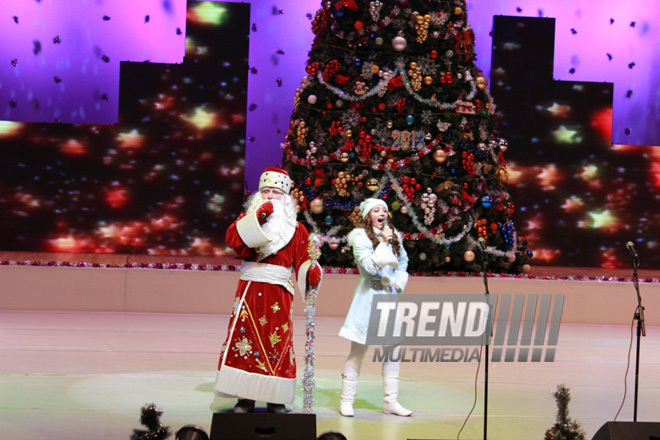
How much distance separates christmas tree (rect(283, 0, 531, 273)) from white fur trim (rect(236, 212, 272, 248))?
3.71 meters

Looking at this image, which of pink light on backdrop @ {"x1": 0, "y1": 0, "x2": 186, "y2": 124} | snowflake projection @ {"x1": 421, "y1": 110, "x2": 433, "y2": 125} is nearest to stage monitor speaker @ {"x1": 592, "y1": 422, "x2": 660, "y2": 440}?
snowflake projection @ {"x1": 421, "y1": 110, "x2": 433, "y2": 125}

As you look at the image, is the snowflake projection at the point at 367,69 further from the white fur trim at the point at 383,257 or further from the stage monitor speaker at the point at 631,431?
the stage monitor speaker at the point at 631,431

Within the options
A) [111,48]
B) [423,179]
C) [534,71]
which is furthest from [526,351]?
[111,48]

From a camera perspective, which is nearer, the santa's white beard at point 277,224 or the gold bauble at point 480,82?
the santa's white beard at point 277,224

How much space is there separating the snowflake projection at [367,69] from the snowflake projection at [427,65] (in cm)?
50

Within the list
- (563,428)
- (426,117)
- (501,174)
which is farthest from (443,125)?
(563,428)

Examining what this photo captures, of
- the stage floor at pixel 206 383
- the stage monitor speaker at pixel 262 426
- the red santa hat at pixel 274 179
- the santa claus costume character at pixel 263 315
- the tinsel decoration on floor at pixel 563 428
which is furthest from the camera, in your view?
the red santa hat at pixel 274 179

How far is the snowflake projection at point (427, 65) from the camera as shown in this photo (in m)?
8.73

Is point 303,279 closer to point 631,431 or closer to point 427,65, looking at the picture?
point 631,431

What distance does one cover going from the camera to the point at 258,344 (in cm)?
490

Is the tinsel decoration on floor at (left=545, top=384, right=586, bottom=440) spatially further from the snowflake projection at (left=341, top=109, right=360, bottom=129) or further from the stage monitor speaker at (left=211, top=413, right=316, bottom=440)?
the snowflake projection at (left=341, top=109, right=360, bottom=129)

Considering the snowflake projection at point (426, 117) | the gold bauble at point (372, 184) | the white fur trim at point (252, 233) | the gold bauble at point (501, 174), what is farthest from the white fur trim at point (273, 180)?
the gold bauble at point (501, 174)

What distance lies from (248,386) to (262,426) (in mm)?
1327

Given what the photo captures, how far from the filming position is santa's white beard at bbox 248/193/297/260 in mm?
4996
